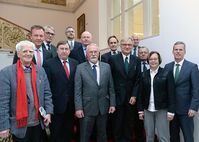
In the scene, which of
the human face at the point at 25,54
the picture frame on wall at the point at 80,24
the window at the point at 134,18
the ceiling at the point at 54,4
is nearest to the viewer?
the human face at the point at 25,54

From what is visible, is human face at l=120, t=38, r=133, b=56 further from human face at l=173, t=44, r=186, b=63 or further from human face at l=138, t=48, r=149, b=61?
human face at l=173, t=44, r=186, b=63

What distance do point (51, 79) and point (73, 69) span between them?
12.5 inches

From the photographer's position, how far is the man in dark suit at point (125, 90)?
354cm

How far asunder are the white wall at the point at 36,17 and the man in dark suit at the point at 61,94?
6.85 meters

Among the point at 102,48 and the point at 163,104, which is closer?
the point at 163,104

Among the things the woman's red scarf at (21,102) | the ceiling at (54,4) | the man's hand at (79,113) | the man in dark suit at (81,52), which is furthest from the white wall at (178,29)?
the ceiling at (54,4)

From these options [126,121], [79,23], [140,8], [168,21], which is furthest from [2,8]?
[126,121]

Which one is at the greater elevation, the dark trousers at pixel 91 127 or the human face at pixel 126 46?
the human face at pixel 126 46

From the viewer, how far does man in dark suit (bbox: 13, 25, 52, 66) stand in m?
3.27

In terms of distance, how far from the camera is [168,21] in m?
4.39

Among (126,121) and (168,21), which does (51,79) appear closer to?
(126,121)

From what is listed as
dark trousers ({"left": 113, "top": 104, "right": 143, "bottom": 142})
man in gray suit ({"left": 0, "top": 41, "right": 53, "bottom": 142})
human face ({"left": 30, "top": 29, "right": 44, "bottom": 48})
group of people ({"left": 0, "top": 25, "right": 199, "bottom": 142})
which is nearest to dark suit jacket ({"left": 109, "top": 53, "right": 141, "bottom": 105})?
group of people ({"left": 0, "top": 25, "right": 199, "bottom": 142})

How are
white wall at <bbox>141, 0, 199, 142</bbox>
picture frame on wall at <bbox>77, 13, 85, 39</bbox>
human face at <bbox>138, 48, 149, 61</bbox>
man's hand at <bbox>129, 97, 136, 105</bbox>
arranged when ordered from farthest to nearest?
1. picture frame on wall at <bbox>77, 13, 85, 39</bbox>
2. human face at <bbox>138, 48, 149, 61</bbox>
3. white wall at <bbox>141, 0, 199, 142</bbox>
4. man's hand at <bbox>129, 97, 136, 105</bbox>

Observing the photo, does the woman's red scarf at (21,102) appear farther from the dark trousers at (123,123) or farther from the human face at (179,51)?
the human face at (179,51)
